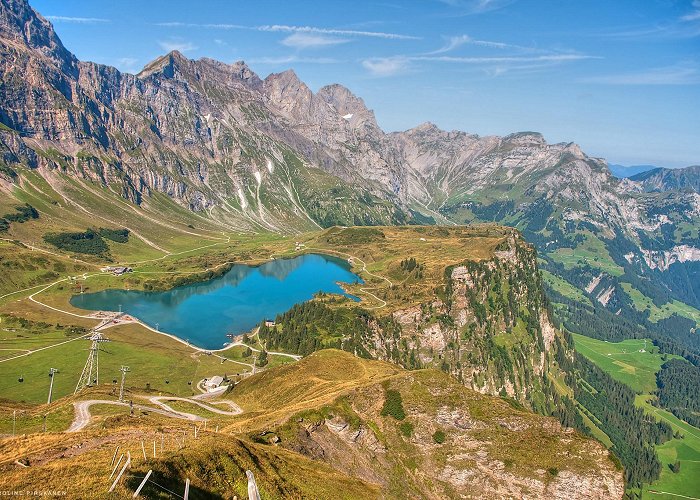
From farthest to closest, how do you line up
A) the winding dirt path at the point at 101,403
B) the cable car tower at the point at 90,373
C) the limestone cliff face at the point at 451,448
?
the cable car tower at the point at 90,373 < the winding dirt path at the point at 101,403 < the limestone cliff face at the point at 451,448

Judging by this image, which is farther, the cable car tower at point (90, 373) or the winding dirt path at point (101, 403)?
the cable car tower at point (90, 373)

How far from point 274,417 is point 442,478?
102ft

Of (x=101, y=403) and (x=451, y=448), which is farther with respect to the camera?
(x=101, y=403)

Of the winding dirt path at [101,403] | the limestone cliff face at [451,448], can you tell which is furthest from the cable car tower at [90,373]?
the limestone cliff face at [451,448]

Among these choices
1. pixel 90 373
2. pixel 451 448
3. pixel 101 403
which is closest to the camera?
pixel 451 448

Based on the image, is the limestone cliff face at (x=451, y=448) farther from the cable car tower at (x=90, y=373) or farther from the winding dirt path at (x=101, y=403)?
the cable car tower at (x=90, y=373)

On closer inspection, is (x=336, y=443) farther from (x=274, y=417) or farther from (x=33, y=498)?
(x=33, y=498)

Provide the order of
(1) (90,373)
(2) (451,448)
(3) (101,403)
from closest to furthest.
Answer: (2) (451,448) → (3) (101,403) → (1) (90,373)

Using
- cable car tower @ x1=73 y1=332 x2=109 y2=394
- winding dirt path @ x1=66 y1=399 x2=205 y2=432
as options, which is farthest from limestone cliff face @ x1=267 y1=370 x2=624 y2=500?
cable car tower @ x1=73 y1=332 x2=109 y2=394

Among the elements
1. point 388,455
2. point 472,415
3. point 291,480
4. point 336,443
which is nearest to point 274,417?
point 336,443

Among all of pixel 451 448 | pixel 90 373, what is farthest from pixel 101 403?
pixel 451 448

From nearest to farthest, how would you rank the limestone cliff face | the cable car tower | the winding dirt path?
the limestone cliff face, the winding dirt path, the cable car tower

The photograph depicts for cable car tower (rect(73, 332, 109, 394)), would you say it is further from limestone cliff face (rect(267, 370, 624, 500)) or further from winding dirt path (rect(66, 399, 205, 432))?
limestone cliff face (rect(267, 370, 624, 500))

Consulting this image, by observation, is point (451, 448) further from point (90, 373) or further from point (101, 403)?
point (90, 373)
